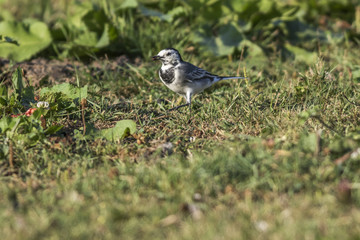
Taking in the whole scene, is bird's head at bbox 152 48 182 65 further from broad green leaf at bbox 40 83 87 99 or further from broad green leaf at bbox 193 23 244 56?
broad green leaf at bbox 193 23 244 56

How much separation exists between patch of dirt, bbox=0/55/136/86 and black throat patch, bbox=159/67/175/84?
0.85 meters

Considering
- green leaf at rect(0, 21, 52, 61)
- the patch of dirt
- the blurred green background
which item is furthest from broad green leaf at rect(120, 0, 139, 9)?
green leaf at rect(0, 21, 52, 61)

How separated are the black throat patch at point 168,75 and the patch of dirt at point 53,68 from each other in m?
0.85

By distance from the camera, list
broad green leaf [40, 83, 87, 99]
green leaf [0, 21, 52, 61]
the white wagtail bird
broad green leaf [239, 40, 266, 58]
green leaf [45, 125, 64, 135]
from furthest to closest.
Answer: broad green leaf [239, 40, 266, 58] → green leaf [0, 21, 52, 61] → the white wagtail bird → broad green leaf [40, 83, 87, 99] → green leaf [45, 125, 64, 135]

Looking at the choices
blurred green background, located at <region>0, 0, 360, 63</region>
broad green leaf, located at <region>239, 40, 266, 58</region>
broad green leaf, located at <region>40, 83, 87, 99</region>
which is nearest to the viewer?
broad green leaf, located at <region>40, 83, 87, 99</region>

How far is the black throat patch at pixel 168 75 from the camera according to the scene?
513cm

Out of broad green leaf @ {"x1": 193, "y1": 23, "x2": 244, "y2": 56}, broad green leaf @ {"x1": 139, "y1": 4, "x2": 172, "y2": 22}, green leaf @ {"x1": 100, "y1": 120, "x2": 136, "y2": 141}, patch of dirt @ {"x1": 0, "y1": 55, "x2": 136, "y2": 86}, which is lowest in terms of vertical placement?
patch of dirt @ {"x1": 0, "y1": 55, "x2": 136, "y2": 86}

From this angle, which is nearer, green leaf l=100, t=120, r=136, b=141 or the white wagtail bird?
green leaf l=100, t=120, r=136, b=141

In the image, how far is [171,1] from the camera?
715cm

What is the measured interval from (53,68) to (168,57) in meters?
1.51

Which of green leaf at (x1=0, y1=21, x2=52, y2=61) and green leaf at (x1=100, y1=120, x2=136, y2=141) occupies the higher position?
green leaf at (x1=100, y1=120, x2=136, y2=141)

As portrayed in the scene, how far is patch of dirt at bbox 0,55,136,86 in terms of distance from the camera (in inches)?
221

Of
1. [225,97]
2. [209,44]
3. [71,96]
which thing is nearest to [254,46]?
[209,44]

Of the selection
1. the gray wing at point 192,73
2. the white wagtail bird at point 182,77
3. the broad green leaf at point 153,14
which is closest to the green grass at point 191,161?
the white wagtail bird at point 182,77
